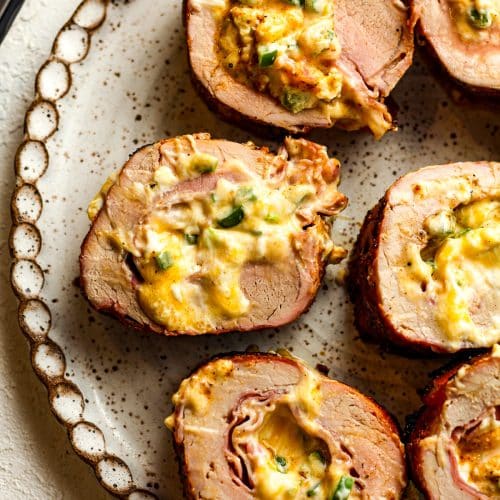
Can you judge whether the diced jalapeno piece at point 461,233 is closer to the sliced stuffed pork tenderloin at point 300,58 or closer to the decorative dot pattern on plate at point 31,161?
the sliced stuffed pork tenderloin at point 300,58

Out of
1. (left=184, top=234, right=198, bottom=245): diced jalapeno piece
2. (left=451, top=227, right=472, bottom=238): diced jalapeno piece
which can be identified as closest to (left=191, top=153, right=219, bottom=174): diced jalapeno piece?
(left=184, top=234, right=198, bottom=245): diced jalapeno piece

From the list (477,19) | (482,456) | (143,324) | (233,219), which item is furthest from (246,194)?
(482,456)

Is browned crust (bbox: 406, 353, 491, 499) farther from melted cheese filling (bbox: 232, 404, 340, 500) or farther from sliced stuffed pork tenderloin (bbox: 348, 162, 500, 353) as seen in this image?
melted cheese filling (bbox: 232, 404, 340, 500)

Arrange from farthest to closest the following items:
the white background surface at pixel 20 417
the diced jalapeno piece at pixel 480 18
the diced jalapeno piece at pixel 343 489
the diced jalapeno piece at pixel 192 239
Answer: the white background surface at pixel 20 417, the diced jalapeno piece at pixel 480 18, the diced jalapeno piece at pixel 192 239, the diced jalapeno piece at pixel 343 489

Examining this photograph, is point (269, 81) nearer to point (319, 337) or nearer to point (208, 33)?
point (208, 33)

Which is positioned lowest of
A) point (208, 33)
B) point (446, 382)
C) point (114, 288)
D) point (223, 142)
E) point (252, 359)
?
point (446, 382)

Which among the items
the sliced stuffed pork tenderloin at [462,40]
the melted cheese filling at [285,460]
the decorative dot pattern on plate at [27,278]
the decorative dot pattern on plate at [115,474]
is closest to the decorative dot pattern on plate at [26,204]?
the decorative dot pattern on plate at [27,278]

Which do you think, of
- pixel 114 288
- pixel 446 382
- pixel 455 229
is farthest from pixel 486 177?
pixel 114 288
